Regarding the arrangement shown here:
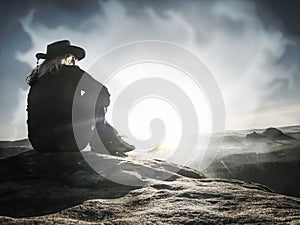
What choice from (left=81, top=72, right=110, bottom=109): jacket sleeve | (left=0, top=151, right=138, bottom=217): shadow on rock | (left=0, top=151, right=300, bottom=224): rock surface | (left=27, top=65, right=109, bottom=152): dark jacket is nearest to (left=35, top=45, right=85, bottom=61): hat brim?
(left=27, top=65, right=109, bottom=152): dark jacket

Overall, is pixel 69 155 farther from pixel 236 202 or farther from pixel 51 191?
pixel 236 202

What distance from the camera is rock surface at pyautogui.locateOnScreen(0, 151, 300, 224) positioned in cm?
356

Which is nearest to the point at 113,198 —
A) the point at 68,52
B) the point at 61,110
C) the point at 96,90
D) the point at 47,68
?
the point at 61,110

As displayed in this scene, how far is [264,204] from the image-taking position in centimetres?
421

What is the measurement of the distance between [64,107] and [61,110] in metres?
0.11

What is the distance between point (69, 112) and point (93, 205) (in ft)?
12.4

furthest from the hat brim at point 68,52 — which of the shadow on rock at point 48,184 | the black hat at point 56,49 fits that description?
the shadow on rock at point 48,184

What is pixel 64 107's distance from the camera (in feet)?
23.9

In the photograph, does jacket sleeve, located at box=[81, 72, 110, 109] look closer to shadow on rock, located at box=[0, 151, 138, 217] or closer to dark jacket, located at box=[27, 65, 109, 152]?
dark jacket, located at box=[27, 65, 109, 152]

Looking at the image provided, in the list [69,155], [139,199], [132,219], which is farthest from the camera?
[69,155]

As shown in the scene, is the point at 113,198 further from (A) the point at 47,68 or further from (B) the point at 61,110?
(A) the point at 47,68

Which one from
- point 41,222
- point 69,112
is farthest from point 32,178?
point 41,222

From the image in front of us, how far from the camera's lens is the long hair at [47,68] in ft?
25.5

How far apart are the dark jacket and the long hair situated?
0.16 metres
